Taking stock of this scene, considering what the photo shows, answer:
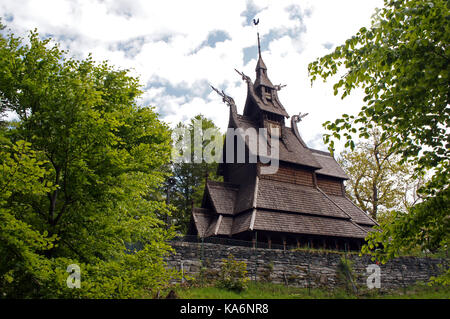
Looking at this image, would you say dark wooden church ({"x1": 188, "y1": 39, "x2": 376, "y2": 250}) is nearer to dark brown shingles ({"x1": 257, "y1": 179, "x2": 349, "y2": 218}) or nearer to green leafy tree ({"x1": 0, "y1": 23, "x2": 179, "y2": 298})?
dark brown shingles ({"x1": 257, "y1": 179, "x2": 349, "y2": 218})

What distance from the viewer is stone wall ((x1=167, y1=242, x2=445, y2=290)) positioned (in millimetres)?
14437

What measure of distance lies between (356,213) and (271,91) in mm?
12552

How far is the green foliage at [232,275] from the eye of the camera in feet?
44.8

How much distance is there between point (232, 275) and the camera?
14.3 m

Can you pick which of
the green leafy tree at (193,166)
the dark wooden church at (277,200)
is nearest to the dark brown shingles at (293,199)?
the dark wooden church at (277,200)

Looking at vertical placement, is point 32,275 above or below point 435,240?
below

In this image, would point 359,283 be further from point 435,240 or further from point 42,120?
point 42,120

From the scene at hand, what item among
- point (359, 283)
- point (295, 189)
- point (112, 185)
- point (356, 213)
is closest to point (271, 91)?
point (295, 189)

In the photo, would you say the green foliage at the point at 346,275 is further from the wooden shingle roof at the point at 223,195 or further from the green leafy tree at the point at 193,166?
the green leafy tree at the point at 193,166

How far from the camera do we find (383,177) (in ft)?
114

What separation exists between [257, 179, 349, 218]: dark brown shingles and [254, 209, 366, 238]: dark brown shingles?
0.42 m

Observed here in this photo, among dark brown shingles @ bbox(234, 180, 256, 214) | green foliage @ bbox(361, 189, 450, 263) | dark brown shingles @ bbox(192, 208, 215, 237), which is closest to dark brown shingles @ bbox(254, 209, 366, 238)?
dark brown shingles @ bbox(234, 180, 256, 214)

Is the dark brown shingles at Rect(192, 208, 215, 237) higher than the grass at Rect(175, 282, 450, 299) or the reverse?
higher

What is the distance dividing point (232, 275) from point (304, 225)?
8036 mm
